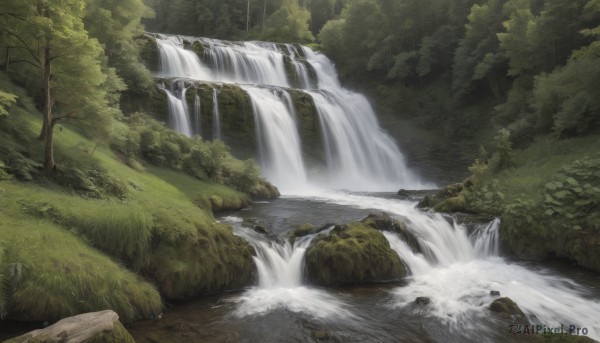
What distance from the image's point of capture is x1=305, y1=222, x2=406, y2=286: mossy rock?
10.1 metres

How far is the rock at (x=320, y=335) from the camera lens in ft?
24.3

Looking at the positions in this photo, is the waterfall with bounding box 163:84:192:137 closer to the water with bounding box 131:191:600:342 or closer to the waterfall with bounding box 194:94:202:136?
the waterfall with bounding box 194:94:202:136

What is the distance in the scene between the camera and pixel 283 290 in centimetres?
966

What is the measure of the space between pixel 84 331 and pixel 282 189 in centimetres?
1967

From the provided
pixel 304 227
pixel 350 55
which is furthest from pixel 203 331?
pixel 350 55

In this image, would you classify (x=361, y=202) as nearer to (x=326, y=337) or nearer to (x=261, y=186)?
(x=261, y=186)

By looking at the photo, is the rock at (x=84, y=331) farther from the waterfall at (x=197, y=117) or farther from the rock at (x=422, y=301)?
the waterfall at (x=197, y=117)

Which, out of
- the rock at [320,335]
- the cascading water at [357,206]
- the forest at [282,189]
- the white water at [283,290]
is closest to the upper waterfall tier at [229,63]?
the cascading water at [357,206]

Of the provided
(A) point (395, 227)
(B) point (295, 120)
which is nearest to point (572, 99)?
(A) point (395, 227)

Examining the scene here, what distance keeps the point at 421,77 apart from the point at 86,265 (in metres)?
34.1

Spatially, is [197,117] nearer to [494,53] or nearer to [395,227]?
[395,227]

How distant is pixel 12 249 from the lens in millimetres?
6711

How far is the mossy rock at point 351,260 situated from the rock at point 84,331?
5.33 meters

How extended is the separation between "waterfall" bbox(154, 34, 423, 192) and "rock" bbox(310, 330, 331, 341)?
1737 cm
